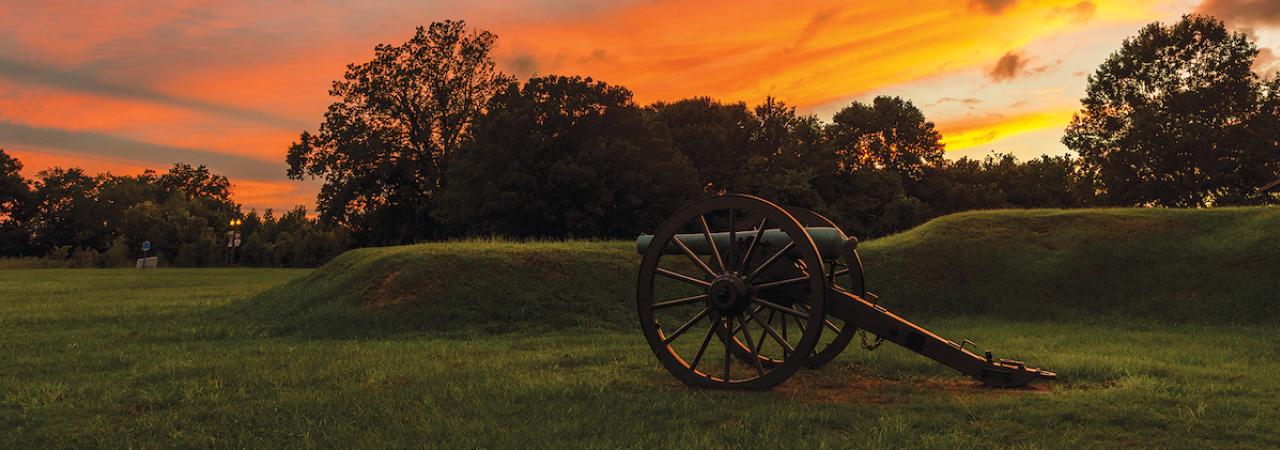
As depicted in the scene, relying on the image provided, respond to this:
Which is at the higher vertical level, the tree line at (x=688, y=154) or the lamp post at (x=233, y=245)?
the tree line at (x=688, y=154)

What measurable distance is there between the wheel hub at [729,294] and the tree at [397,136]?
38746 millimetres

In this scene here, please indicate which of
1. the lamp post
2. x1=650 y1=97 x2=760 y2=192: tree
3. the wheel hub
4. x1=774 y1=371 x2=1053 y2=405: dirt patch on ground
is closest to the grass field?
x1=774 y1=371 x2=1053 y2=405: dirt patch on ground

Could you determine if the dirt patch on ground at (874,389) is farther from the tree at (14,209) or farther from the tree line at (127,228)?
the tree at (14,209)

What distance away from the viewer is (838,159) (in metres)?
50.2

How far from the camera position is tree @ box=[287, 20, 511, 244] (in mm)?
44500

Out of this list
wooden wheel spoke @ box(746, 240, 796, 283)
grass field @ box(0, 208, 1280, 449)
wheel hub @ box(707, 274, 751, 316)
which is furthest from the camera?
wheel hub @ box(707, 274, 751, 316)

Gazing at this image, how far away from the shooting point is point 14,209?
2987 inches

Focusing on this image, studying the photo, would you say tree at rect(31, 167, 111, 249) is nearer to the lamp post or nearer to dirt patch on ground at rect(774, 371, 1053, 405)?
the lamp post

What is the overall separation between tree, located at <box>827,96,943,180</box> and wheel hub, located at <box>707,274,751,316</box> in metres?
46.5

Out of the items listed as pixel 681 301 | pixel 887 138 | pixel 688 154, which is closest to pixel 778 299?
pixel 681 301

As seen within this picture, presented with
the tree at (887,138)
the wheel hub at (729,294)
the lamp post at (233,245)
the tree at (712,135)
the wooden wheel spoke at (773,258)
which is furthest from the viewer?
the lamp post at (233,245)

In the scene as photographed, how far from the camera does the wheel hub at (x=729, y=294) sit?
7.18 meters

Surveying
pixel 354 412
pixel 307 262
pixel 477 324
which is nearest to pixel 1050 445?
pixel 354 412

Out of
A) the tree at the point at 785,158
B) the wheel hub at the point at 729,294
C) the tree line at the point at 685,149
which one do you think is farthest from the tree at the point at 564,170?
the wheel hub at the point at 729,294
